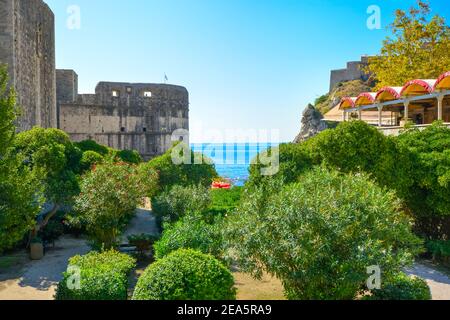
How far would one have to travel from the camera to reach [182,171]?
23.2m

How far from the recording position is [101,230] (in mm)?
13438

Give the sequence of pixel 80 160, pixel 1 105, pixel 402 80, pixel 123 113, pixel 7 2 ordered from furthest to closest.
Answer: pixel 123 113 → pixel 402 80 → pixel 80 160 → pixel 7 2 → pixel 1 105

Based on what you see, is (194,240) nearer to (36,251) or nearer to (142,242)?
(142,242)

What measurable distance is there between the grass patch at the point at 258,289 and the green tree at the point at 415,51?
22.5m

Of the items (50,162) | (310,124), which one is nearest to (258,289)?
(50,162)

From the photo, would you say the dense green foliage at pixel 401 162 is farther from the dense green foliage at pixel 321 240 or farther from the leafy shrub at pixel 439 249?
the dense green foliage at pixel 321 240

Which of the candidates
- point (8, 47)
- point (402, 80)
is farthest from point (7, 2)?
point (402, 80)

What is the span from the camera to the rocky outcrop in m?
49.2

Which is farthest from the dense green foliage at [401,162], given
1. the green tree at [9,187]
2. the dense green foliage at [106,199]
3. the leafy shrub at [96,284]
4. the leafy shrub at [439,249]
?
the green tree at [9,187]

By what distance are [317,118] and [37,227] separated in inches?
1653

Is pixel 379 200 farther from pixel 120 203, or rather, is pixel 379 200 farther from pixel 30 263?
pixel 30 263

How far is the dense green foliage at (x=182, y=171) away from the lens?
2252 centimetres

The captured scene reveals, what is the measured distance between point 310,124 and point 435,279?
129ft

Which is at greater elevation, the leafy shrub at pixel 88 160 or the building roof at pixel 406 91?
the building roof at pixel 406 91
